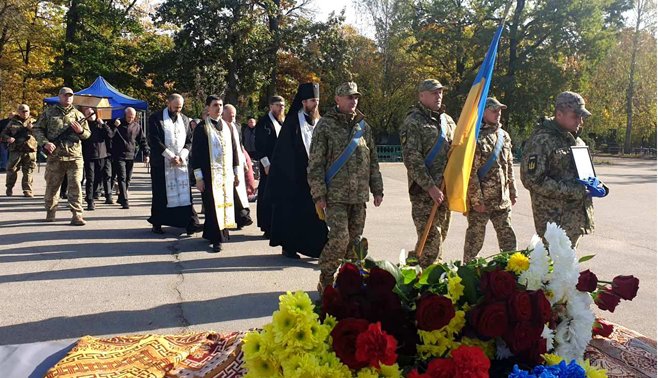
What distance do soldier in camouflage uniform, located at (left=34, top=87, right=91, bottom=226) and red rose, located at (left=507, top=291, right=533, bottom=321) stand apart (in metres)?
8.71

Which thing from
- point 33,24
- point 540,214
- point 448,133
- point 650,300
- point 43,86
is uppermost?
point 33,24

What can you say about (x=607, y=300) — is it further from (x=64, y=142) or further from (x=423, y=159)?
(x=64, y=142)

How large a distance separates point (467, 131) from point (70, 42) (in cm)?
3167

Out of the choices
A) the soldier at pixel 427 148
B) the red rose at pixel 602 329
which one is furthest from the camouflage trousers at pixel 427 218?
the red rose at pixel 602 329

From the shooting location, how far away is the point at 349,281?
7.00 ft

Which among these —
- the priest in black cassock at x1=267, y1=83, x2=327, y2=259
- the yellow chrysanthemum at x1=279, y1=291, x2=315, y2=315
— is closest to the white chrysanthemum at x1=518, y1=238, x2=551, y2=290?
the yellow chrysanthemum at x1=279, y1=291, x2=315, y2=315

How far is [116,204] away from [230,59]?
56.9ft

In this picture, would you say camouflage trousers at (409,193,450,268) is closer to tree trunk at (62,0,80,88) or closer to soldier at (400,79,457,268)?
soldier at (400,79,457,268)

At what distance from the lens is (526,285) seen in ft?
7.13

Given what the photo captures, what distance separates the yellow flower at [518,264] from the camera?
2.23 m

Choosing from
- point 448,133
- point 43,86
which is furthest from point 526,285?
point 43,86

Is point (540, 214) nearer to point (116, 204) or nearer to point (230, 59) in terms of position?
point (116, 204)

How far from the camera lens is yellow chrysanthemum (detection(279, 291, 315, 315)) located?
77.4 inches

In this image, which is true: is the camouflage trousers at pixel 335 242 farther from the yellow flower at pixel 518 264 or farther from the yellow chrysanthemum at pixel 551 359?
the yellow chrysanthemum at pixel 551 359
